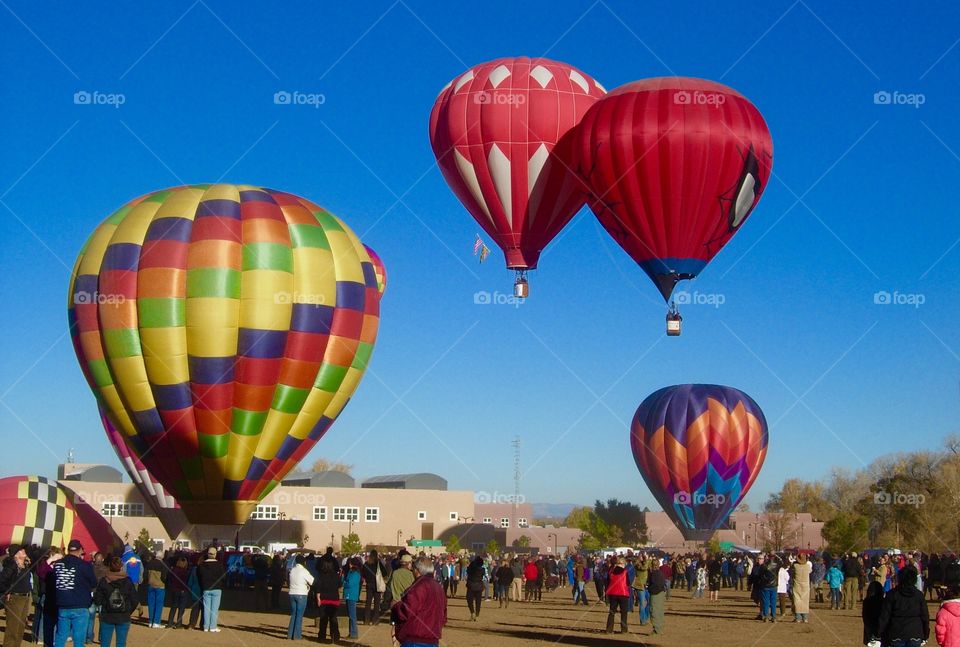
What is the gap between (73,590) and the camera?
11.7m

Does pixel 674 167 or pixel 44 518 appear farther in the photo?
pixel 674 167

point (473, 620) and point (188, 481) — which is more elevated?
point (188, 481)

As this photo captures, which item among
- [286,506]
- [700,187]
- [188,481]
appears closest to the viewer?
[700,187]

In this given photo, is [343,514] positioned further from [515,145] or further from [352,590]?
[352,590]

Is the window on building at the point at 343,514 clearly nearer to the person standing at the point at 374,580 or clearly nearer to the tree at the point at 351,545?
the tree at the point at 351,545

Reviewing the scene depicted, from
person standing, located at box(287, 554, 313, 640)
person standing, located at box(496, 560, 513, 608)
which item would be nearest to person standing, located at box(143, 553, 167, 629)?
person standing, located at box(287, 554, 313, 640)

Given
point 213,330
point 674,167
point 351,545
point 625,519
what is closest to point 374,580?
point 213,330

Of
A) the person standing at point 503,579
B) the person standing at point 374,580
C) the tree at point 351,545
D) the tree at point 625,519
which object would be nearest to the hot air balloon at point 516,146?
the person standing at point 503,579

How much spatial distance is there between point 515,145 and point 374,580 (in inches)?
459

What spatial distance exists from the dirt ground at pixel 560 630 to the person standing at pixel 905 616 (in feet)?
25.2

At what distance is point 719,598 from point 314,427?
13505 mm

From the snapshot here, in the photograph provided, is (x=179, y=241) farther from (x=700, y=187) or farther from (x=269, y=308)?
(x=700, y=187)

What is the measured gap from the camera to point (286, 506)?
243 feet

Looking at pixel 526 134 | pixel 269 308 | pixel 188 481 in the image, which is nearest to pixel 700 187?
pixel 526 134
